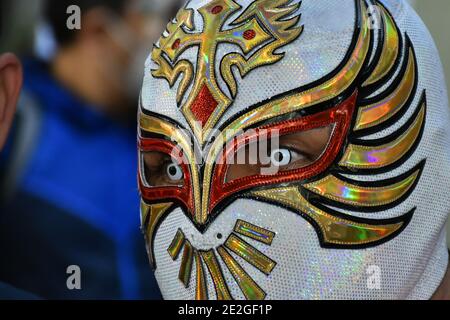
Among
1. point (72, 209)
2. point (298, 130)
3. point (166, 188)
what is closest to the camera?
point (298, 130)

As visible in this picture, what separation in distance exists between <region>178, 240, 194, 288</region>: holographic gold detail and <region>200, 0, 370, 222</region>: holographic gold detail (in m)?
0.08

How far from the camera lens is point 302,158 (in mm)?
1664

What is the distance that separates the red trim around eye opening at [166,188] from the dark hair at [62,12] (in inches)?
51.2

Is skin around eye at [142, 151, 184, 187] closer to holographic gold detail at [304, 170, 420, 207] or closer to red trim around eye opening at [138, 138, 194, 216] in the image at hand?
red trim around eye opening at [138, 138, 194, 216]

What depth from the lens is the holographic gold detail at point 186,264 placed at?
1698 millimetres

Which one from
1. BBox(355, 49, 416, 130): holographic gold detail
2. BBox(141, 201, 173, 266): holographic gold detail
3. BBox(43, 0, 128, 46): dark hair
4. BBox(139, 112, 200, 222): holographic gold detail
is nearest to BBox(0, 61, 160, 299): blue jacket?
BBox(43, 0, 128, 46): dark hair

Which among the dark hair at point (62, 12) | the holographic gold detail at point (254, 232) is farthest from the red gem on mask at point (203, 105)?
the dark hair at point (62, 12)

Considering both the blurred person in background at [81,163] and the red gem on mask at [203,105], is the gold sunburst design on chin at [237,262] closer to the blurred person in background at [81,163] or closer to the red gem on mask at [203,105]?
the red gem on mask at [203,105]

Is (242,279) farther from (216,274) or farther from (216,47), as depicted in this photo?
(216,47)

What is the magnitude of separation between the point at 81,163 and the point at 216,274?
1422mm

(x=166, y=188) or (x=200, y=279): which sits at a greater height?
(x=166, y=188)

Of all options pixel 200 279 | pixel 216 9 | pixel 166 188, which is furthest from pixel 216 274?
pixel 216 9

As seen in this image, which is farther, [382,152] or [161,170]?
[161,170]
